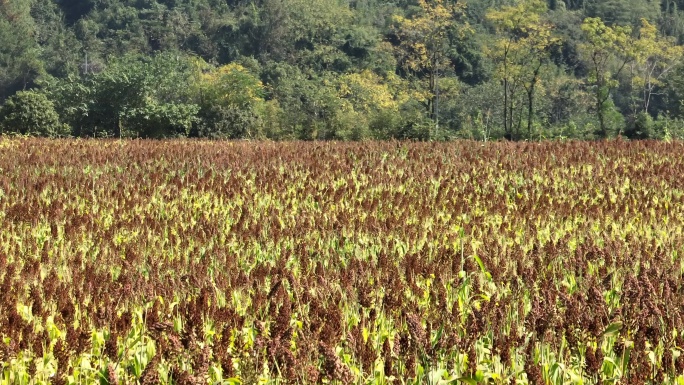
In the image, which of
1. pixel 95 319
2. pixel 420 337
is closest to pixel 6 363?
pixel 95 319

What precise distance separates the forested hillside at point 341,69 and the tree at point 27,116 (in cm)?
7

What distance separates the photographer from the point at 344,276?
209 inches

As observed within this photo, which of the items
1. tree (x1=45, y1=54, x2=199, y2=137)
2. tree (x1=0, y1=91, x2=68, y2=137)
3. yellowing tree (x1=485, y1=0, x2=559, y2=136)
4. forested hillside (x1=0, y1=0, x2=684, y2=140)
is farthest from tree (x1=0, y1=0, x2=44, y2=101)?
tree (x1=0, y1=91, x2=68, y2=137)

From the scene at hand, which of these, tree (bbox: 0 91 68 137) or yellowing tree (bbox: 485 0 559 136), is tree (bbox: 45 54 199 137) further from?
yellowing tree (bbox: 485 0 559 136)

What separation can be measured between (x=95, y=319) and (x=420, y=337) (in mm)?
1895

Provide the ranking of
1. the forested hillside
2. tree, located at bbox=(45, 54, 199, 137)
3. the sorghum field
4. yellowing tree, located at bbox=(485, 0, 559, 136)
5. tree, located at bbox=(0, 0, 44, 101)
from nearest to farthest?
the sorghum field → tree, located at bbox=(45, 54, 199, 137) → the forested hillside → yellowing tree, located at bbox=(485, 0, 559, 136) → tree, located at bbox=(0, 0, 44, 101)

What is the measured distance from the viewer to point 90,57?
92.6 meters

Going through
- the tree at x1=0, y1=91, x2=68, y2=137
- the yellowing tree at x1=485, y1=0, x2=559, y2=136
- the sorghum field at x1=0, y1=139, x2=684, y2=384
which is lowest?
the sorghum field at x1=0, y1=139, x2=684, y2=384

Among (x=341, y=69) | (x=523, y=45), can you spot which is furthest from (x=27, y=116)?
(x=341, y=69)

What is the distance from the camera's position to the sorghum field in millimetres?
3721

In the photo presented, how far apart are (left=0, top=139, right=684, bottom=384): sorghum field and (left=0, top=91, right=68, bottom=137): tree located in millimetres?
20156

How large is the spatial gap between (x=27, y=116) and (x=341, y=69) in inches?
1870

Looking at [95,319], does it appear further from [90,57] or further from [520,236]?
[90,57]

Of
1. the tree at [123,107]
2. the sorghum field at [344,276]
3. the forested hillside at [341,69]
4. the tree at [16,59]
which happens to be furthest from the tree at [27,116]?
the tree at [16,59]
